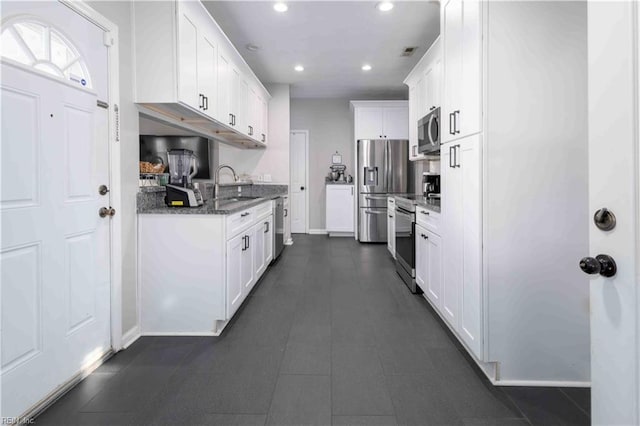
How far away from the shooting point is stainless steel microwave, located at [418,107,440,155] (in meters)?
3.16

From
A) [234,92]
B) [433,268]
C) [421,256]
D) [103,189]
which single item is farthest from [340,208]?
[103,189]

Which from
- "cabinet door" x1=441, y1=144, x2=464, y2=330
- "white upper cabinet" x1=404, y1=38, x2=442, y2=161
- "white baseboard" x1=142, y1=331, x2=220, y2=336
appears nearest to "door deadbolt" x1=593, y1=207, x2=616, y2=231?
"cabinet door" x1=441, y1=144, x2=464, y2=330

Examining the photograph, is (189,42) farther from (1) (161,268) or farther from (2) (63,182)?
Result: (1) (161,268)

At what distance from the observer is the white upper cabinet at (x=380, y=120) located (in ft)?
20.5

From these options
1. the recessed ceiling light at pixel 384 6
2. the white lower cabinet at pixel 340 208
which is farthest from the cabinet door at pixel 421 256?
the white lower cabinet at pixel 340 208

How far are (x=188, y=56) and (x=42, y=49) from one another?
3.54ft

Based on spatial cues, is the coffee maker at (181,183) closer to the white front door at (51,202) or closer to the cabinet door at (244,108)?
the white front door at (51,202)

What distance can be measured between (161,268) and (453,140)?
2.14 metres

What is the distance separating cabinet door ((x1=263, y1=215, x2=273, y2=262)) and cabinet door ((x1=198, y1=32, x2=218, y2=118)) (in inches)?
Answer: 56.4

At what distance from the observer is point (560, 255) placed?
1.77m

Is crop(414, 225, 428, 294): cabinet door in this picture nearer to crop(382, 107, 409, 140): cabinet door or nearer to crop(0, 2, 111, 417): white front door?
crop(0, 2, 111, 417): white front door

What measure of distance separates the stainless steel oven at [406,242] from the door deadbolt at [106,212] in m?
2.51

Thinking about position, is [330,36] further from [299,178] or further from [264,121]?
[299,178]

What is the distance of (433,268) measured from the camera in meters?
2.75
